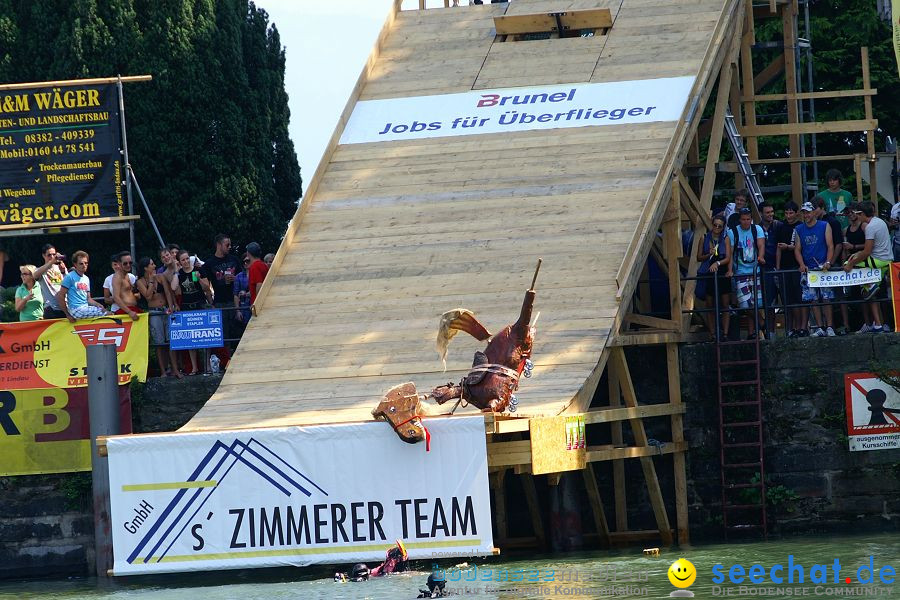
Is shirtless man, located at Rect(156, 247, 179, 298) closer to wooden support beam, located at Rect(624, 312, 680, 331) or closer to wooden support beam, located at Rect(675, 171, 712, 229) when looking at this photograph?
wooden support beam, located at Rect(624, 312, 680, 331)

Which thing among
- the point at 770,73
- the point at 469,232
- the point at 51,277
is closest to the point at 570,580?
the point at 469,232

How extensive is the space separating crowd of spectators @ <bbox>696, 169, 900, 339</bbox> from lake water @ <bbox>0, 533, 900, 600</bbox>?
103 inches

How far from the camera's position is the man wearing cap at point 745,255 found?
21.7 m

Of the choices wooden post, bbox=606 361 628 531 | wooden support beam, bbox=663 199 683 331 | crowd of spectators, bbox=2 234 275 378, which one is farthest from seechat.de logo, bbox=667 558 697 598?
crowd of spectators, bbox=2 234 275 378

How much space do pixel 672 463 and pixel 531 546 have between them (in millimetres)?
1880

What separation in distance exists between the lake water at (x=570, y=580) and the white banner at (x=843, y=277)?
282cm

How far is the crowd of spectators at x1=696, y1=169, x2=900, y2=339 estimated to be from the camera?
2122 centimetres

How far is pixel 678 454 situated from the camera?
832 inches

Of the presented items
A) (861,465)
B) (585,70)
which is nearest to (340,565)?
(861,465)

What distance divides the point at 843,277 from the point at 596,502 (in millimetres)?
3723

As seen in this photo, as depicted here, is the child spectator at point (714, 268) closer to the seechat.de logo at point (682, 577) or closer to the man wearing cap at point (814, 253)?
the man wearing cap at point (814, 253)

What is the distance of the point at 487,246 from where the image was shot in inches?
859

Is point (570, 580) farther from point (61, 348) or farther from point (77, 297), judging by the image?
point (77, 297)

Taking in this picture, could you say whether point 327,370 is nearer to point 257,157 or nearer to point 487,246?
point 487,246
